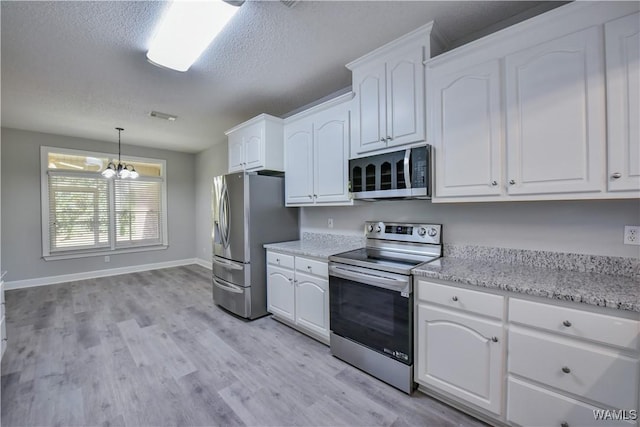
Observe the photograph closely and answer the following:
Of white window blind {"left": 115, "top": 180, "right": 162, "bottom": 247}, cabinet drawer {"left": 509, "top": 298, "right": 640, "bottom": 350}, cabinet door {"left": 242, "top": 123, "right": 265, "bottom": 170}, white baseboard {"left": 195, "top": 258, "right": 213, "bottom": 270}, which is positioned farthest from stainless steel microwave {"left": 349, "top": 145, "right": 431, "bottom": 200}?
white window blind {"left": 115, "top": 180, "right": 162, "bottom": 247}

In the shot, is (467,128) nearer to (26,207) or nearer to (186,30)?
(186,30)

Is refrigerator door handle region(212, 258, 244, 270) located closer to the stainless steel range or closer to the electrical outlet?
the stainless steel range

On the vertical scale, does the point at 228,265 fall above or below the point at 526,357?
above

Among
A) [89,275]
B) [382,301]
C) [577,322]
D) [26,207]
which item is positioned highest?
[26,207]

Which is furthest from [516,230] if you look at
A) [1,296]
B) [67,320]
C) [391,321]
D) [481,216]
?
[67,320]

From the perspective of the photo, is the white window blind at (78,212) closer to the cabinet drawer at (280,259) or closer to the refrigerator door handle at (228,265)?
the refrigerator door handle at (228,265)

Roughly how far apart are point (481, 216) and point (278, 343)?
2117 millimetres

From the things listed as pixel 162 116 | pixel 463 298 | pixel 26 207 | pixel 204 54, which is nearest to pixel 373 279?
pixel 463 298

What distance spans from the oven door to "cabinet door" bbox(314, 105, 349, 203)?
78 cm

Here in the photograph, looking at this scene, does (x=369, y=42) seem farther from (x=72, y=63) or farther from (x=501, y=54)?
(x=72, y=63)

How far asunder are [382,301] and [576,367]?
3.36 feet

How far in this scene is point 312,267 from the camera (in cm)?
258

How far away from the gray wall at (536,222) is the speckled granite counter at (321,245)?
1.79 ft

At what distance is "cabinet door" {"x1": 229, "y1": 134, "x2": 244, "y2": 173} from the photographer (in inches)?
142
